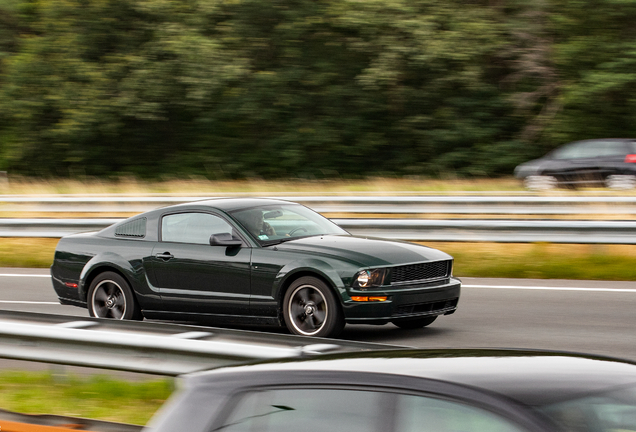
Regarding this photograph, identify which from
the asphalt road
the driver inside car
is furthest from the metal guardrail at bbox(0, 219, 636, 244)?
the driver inside car

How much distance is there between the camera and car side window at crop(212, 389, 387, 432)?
2.55 metres

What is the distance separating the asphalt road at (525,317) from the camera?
8.21m

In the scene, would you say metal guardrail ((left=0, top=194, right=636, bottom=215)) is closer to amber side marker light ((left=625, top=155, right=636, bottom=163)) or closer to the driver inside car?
the driver inside car

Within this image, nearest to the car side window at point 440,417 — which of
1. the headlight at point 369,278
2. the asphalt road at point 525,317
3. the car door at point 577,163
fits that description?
the asphalt road at point 525,317

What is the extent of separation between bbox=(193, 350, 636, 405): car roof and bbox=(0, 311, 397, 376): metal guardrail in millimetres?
2183

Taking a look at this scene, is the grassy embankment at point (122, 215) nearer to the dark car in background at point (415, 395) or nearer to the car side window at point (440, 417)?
the dark car in background at point (415, 395)

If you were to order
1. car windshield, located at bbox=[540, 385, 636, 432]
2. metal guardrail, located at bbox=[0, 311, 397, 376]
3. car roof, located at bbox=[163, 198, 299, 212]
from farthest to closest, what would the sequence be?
car roof, located at bbox=[163, 198, 299, 212] < metal guardrail, located at bbox=[0, 311, 397, 376] < car windshield, located at bbox=[540, 385, 636, 432]

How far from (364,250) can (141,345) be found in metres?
3.13

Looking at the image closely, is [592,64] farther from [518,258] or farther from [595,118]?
[518,258]

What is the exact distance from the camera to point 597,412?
7.91 feet

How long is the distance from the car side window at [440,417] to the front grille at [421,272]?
229 inches

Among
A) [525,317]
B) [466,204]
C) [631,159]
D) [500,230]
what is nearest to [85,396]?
[525,317]

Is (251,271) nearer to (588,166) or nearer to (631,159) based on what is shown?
(631,159)

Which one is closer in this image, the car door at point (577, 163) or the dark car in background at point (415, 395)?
the dark car in background at point (415, 395)
